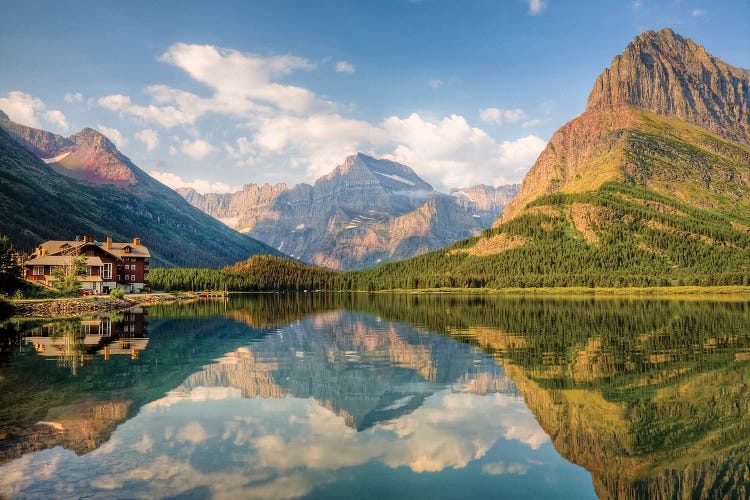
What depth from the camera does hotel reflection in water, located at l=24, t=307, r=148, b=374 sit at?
4441cm

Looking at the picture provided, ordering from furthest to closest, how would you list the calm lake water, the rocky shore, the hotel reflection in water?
the rocky shore, the hotel reflection in water, the calm lake water

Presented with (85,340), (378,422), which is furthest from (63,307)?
(378,422)

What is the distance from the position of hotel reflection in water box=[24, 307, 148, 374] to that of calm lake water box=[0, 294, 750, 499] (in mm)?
627

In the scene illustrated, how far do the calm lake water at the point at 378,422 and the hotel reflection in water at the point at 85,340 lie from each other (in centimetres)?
63

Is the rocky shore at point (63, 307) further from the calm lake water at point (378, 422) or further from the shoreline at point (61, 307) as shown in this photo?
the calm lake water at point (378, 422)

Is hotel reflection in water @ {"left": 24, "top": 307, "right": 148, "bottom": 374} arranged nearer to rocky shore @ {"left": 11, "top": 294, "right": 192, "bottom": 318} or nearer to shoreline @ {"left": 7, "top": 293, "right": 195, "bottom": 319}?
shoreline @ {"left": 7, "top": 293, "right": 195, "bottom": 319}

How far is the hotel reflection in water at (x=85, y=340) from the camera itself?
146ft

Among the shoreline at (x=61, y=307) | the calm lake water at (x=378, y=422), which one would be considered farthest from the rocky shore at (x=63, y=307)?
the calm lake water at (x=378, y=422)

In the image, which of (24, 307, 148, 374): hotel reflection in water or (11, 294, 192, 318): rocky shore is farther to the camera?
(11, 294, 192, 318): rocky shore

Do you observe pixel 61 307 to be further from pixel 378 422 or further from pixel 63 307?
pixel 378 422

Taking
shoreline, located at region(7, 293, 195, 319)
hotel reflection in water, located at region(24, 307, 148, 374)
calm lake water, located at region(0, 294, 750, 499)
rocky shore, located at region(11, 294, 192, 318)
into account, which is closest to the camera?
calm lake water, located at region(0, 294, 750, 499)

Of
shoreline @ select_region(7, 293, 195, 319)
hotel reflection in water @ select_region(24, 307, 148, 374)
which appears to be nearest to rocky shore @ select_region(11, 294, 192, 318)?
shoreline @ select_region(7, 293, 195, 319)

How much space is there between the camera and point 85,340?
56250 mm

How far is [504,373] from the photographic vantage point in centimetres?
3722
